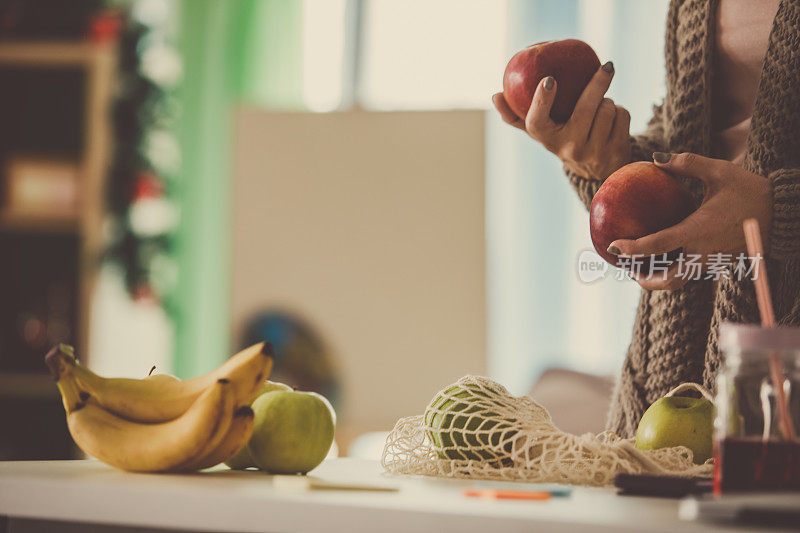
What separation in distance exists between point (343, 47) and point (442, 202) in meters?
0.89

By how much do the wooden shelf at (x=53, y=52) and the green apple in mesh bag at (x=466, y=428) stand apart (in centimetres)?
289

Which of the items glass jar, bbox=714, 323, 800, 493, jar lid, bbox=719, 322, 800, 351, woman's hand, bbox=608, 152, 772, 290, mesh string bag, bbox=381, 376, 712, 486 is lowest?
mesh string bag, bbox=381, 376, 712, 486

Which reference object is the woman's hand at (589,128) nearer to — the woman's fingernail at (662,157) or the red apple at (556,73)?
the red apple at (556,73)

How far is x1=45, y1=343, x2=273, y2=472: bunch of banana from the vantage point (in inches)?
30.9

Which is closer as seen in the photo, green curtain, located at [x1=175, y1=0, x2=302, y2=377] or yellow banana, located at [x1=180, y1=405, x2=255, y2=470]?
yellow banana, located at [x1=180, y1=405, x2=255, y2=470]

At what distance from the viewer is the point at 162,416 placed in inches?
33.4

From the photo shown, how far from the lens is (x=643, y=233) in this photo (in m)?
0.97

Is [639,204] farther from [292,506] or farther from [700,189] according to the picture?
[292,506]

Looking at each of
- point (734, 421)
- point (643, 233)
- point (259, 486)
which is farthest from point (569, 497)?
point (643, 233)

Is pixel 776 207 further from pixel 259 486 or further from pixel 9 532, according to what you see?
pixel 9 532

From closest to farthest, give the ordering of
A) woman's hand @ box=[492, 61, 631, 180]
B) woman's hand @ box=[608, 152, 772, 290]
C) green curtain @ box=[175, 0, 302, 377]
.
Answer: woman's hand @ box=[608, 152, 772, 290] → woman's hand @ box=[492, 61, 631, 180] → green curtain @ box=[175, 0, 302, 377]

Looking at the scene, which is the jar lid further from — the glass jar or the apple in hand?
the apple in hand

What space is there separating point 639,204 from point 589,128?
0.17m

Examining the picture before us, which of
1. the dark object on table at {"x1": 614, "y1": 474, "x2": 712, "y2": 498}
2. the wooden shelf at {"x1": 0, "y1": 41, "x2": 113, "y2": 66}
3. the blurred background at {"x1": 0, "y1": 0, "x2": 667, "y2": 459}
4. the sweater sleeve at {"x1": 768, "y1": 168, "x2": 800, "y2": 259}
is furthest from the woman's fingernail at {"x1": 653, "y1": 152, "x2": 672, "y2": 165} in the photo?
the wooden shelf at {"x1": 0, "y1": 41, "x2": 113, "y2": 66}
